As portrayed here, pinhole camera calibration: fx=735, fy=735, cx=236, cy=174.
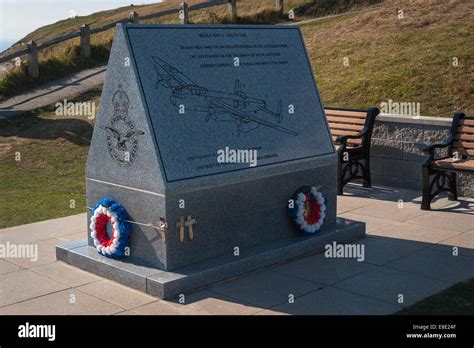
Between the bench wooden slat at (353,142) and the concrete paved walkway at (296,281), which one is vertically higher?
the bench wooden slat at (353,142)

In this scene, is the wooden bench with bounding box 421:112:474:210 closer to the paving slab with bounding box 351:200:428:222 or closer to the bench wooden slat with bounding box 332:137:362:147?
the paving slab with bounding box 351:200:428:222

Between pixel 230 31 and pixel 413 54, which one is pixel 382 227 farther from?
pixel 413 54

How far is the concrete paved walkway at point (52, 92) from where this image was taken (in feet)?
56.4

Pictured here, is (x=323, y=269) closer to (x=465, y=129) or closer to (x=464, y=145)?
(x=464, y=145)

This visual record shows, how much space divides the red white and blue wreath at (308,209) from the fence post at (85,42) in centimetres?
1433

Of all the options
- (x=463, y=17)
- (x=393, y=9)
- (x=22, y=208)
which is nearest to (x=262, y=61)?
(x=22, y=208)

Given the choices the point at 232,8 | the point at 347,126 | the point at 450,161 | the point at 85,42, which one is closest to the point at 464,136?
the point at 450,161

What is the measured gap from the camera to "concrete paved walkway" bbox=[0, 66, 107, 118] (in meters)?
17.2

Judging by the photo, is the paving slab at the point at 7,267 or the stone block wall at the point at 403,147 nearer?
the paving slab at the point at 7,267

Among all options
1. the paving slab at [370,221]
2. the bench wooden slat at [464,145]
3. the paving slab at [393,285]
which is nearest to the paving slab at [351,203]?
the paving slab at [370,221]

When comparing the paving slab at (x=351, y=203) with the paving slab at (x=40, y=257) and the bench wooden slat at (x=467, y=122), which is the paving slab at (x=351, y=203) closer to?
the bench wooden slat at (x=467, y=122)

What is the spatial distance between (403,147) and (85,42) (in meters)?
12.7

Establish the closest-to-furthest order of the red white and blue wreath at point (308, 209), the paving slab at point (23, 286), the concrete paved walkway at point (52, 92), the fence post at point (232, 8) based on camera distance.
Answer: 1. the paving slab at point (23, 286)
2. the red white and blue wreath at point (308, 209)
3. the concrete paved walkway at point (52, 92)
4. the fence post at point (232, 8)

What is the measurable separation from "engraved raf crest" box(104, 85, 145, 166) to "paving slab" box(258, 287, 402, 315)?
6.73 feet
